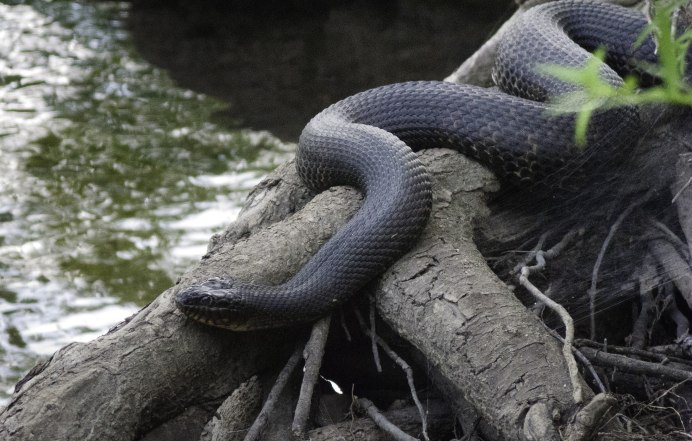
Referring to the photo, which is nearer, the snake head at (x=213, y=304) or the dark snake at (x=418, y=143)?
the snake head at (x=213, y=304)

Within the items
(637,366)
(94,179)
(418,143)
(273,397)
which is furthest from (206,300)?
(94,179)

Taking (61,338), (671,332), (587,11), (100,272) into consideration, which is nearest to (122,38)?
(100,272)

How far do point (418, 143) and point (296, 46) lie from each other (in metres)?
7.98

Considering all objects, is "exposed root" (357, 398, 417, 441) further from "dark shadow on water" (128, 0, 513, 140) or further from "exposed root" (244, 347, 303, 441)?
"dark shadow on water" (128, 0, 513, 140)

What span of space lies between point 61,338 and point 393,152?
3.64 m

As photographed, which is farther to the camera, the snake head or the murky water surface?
the murky water surface

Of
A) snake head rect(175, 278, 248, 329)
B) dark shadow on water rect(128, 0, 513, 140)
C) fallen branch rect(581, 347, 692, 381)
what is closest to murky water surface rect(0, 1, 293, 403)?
dark shadow on water rect(128, 0, 513, 140)

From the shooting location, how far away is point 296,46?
13266 mm

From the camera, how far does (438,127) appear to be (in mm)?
5555

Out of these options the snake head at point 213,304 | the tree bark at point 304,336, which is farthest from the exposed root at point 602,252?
the snake head at point 213,304

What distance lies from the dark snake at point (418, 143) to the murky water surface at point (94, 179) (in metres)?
2.99

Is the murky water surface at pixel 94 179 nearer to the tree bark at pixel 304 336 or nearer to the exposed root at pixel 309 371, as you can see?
the tree bark at pixel 304 336

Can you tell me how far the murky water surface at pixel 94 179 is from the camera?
25.0ft

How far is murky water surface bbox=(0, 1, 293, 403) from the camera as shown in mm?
7633
